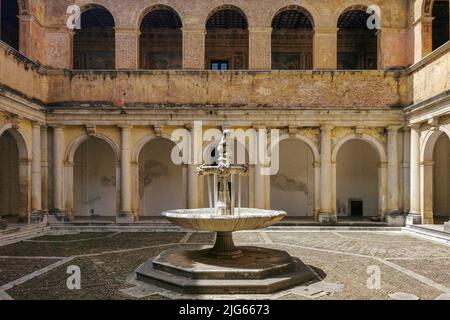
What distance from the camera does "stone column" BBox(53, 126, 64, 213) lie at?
1458 centimetres

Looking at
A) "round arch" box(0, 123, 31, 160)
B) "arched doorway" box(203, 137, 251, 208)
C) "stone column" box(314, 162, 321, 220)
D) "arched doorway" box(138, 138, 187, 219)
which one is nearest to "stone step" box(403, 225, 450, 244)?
"stone column" box(314, 162, 321, 220)

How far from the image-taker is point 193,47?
48.1 ft

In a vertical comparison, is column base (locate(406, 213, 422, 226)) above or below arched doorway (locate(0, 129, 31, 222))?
below

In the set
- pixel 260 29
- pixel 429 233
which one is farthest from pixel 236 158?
pixel 429 233

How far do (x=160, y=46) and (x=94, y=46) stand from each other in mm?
3136

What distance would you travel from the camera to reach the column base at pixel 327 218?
14445mm

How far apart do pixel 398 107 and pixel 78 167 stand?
13587 mm

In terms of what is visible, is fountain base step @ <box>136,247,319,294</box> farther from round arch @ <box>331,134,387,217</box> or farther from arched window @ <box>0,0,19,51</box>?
arched window @ <box>0,0,19,51</box>

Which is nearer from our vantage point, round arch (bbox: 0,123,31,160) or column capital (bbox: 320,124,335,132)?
round arch (bbox: 0,123,31,160)

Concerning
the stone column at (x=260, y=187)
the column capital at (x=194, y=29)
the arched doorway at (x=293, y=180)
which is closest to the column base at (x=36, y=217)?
the stone column at (x=260, y=187)

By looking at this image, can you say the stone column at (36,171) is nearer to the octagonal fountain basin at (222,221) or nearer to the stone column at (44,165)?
the stone column at (44,165)

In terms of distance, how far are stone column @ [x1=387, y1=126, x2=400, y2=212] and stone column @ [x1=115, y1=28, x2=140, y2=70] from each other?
32.8 ft

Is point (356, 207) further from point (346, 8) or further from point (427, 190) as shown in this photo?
point (346, 8)

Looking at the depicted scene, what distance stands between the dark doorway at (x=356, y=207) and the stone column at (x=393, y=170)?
9.51 feet
